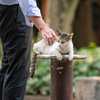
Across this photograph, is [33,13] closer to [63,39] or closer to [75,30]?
[63,39]

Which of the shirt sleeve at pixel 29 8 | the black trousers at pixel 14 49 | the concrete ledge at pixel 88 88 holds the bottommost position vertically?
the concrete ledge at pixel 88 88

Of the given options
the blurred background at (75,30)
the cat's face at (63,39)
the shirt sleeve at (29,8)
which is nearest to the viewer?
the shirt sleeve at (29,8)

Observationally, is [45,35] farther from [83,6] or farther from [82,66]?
[83,6]

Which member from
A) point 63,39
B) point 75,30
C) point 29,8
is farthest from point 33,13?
point 75,30

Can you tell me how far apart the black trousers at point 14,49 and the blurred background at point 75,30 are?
1695 mm

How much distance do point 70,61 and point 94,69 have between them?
2.15 metres

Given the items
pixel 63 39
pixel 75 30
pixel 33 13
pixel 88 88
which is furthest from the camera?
pixel 75 30

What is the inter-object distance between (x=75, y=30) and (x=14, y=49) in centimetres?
677

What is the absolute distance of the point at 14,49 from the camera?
201 cm

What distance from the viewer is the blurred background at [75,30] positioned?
12.5 ft

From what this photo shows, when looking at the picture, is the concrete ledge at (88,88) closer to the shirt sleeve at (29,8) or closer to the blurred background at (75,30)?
the blurred background at (75,30)

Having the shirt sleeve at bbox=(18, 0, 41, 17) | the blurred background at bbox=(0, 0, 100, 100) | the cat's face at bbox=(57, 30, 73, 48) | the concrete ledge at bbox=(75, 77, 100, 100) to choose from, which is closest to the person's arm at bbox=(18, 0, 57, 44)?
the shirt sleeve at bbox=(18, 0, 41, 17)

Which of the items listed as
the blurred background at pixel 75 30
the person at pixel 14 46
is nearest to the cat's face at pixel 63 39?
the person at pixel 14 46

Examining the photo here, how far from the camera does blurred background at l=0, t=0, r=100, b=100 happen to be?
3.82 m
